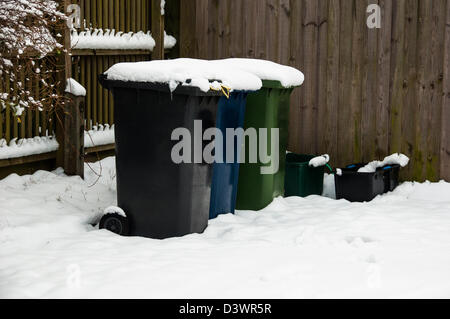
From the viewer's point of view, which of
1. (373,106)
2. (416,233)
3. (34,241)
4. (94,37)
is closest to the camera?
(34,241)

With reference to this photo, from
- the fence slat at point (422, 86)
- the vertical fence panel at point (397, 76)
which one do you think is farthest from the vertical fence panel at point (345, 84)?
the fence slat at point (422, 86)

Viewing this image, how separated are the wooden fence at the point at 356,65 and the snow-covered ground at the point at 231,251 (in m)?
0.96

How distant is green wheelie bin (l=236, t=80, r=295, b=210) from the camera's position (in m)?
6.81

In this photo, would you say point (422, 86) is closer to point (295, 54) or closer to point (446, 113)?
point (446, 113)

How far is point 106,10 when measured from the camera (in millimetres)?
A: 7887

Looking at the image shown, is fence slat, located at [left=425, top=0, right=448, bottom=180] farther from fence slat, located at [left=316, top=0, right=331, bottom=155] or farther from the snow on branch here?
the snow on branch

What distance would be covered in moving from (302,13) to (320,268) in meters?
4.23

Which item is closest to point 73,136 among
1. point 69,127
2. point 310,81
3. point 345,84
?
point 69,127

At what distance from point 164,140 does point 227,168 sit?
0.94 meters

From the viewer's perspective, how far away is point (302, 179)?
25.0ft

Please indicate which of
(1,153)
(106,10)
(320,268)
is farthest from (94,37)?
(320,268)

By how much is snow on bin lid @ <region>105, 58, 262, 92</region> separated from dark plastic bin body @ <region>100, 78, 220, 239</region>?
0.05 meters

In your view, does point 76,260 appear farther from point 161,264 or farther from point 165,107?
point 165,107

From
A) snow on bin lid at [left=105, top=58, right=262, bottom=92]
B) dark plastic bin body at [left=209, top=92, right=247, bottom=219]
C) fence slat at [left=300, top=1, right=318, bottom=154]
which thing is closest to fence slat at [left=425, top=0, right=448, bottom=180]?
fence slat at [left=300, top=1, right=318, bottom=154]
